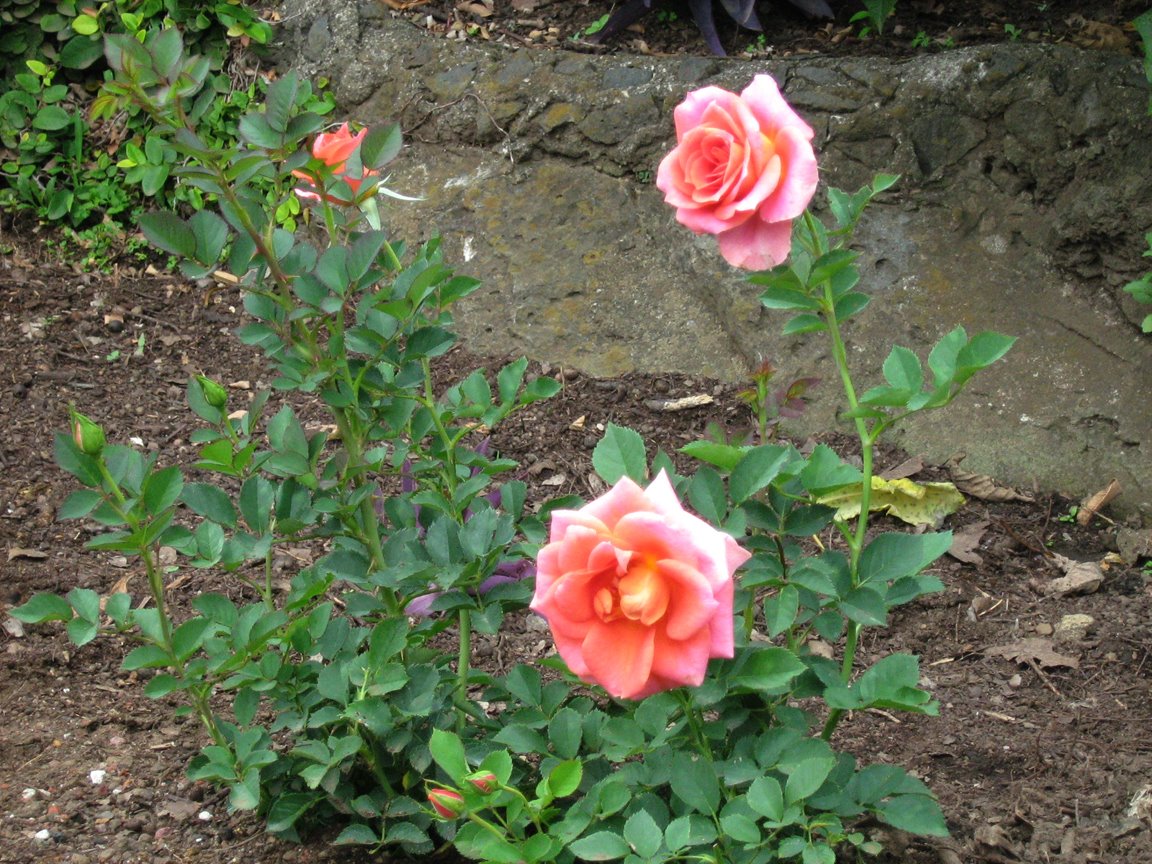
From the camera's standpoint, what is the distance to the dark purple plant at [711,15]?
4.03m

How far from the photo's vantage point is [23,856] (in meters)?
1.83

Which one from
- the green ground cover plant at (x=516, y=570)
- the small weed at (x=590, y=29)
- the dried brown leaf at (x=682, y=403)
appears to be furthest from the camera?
the small weed at (x=590, y=29)

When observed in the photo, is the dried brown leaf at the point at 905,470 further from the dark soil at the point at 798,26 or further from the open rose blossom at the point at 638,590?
the open rose blossom at the point at 638,590

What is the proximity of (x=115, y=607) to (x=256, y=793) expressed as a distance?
317mm

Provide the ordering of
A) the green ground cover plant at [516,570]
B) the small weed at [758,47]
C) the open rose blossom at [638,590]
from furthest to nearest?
the small weed at [758,47]
the green ground cover plant at [516,570]
the open rose blossom at [638,590]

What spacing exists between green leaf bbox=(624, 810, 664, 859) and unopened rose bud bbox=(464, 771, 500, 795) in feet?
0.52

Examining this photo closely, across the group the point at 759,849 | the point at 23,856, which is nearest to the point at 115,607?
the point at 23,856

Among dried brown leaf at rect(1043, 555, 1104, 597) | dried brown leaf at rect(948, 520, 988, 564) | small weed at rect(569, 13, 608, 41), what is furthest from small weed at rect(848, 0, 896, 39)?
dried brown leaf at rect(1043, 555, 1104, 597)

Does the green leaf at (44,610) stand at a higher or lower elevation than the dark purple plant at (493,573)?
higher

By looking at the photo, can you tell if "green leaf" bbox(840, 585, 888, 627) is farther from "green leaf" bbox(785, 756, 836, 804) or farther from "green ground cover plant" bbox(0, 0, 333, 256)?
"green ground cover plant" bbox(0, 0, 333, 256)

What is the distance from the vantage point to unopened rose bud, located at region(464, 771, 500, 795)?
4.49ft

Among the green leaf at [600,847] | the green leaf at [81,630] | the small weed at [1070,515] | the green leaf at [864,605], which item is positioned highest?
the green leaf at [864,605]

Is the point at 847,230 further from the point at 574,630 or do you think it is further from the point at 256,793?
the point at 256,793

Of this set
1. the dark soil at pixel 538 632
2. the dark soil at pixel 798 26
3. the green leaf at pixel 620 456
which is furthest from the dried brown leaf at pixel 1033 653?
the dark soil at pixel 798 26
